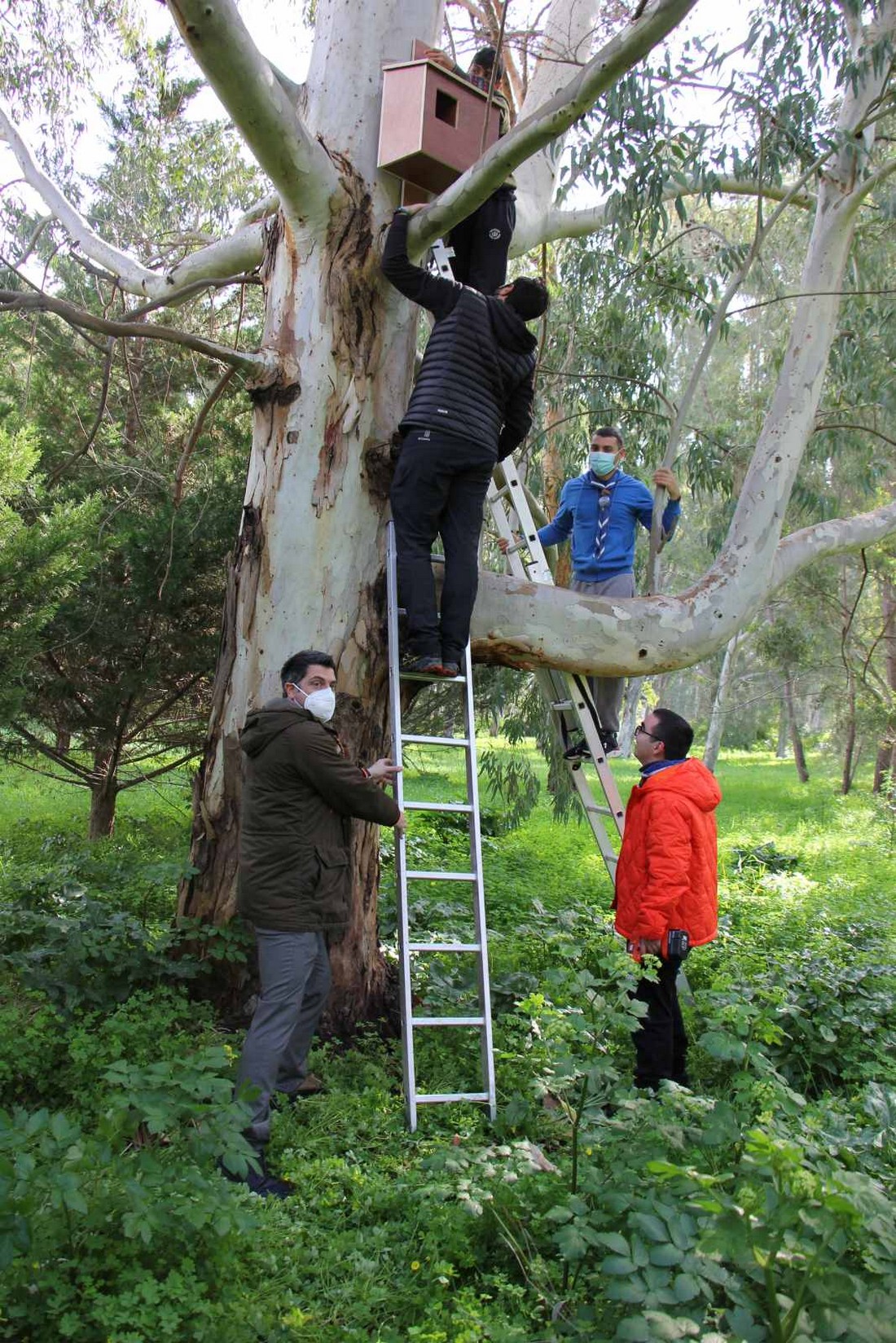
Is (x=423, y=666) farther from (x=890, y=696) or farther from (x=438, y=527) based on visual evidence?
(x=890, y=696)

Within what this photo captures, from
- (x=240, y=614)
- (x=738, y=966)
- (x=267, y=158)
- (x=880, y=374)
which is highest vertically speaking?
(x=880, y=374)

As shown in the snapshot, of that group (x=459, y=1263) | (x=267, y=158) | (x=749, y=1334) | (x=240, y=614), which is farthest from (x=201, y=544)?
(x=749, y=1334)

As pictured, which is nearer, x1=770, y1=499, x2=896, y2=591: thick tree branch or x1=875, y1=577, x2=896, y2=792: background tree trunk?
x1=770, y1=499, x2=896, y2=591: thick tree branch

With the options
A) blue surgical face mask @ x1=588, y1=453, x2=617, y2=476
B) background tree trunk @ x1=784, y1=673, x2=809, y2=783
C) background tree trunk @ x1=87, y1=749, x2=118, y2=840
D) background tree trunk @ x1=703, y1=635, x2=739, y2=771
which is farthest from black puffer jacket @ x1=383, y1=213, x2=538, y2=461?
background tree trunk @ x1=784, y1=673, x2=809, y2=783

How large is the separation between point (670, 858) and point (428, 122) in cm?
345

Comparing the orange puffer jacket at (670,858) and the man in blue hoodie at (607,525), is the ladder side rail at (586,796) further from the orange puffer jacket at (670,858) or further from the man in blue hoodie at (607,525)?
the orange puffer jacket at (670,858)

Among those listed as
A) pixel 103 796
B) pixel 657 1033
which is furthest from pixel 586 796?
pixel 103 796

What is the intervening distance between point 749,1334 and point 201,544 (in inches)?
250

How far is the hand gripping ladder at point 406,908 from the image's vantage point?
13.6 ft

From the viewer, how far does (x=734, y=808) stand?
18.5 metres

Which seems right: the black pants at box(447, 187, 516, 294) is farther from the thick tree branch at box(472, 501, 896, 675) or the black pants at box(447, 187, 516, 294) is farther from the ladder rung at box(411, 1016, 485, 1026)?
the ladder rung at box(411, 1016, 485, 1026)

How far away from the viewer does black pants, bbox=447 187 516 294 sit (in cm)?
555

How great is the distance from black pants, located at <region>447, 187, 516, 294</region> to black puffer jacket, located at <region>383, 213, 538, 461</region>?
804 mm

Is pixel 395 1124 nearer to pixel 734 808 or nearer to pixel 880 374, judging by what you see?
pixel 880 374
